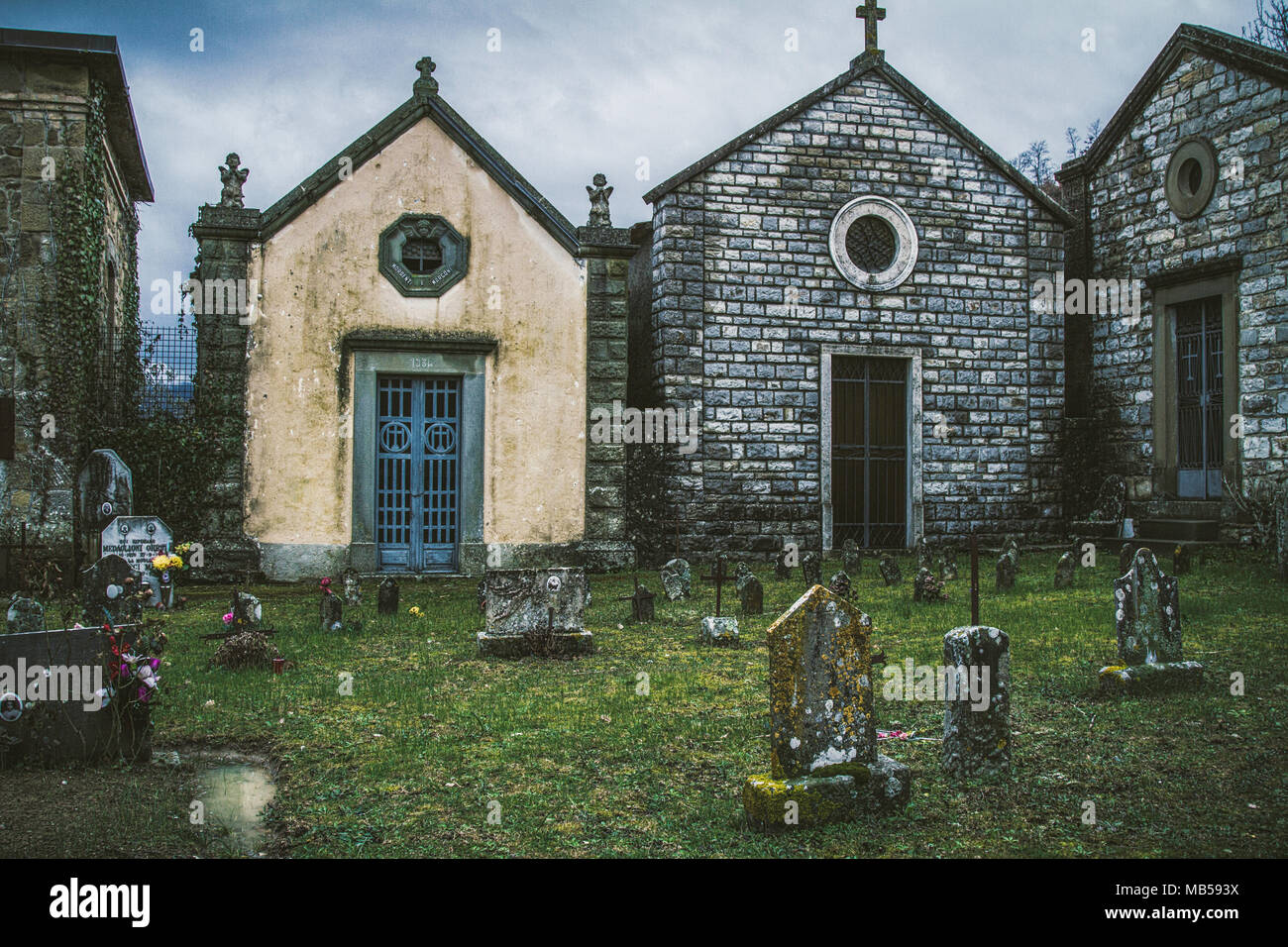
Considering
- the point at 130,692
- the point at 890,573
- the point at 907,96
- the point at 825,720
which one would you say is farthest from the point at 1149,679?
the point at 907,96

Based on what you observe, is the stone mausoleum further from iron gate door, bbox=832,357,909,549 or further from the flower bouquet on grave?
the flower bouquet on grave

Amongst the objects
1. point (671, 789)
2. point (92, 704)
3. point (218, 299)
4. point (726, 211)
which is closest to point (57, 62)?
point (218, 299)

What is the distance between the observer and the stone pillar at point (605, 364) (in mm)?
13867

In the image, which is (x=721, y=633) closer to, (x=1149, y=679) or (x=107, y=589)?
(x=1149, y=679)

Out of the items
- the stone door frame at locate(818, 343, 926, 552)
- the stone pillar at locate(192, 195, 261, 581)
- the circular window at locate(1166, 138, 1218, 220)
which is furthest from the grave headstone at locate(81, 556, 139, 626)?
the circular window at locate(1166, 138, 1218, 220)

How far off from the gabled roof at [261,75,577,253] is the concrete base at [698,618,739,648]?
7453mm

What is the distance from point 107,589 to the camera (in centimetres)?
814

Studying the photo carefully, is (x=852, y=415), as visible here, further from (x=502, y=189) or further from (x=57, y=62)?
(x=57, y=62)

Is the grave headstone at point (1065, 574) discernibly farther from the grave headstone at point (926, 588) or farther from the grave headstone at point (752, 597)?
the grave headstone at point (752, 597)

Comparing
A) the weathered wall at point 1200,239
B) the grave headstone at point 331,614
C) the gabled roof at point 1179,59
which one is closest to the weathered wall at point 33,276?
the grave headstone at point 331,614

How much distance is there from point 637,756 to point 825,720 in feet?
4.15

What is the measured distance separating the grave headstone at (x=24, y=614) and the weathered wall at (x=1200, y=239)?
1440 cm

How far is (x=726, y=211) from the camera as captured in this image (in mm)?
15023

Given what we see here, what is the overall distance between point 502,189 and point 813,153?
5.11 metres
